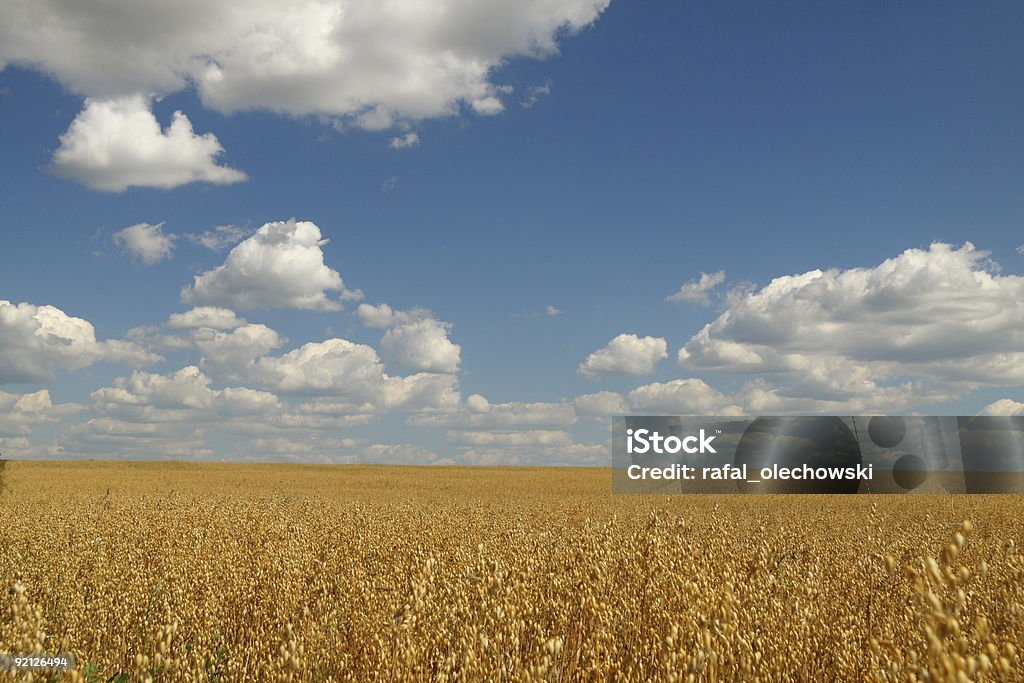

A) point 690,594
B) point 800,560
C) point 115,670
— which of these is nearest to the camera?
point 690,594

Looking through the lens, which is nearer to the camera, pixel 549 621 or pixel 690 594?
pixel 690 594

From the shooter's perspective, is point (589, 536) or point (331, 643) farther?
point (589, 536)

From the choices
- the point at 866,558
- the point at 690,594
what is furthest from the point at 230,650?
the point at 866,558

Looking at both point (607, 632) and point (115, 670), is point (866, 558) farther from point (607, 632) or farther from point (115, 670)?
point (115, 670)

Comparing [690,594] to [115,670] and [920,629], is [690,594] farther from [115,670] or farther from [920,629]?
[115,670]

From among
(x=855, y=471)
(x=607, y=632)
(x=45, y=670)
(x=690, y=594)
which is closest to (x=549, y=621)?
(x=607, y=632)

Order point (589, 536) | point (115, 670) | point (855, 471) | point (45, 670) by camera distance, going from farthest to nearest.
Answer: point (855, 471), point (589, 536), point (115, 670), point (45, 670)

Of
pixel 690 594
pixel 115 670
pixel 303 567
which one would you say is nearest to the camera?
pixel 690 594

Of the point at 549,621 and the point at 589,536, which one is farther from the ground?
the point at 589,536

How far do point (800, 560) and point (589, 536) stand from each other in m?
2.98

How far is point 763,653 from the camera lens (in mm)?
4145

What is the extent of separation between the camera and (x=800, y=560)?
7770 mm

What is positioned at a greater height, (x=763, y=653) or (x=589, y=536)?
(x=589, y=536)

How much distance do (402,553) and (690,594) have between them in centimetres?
461
